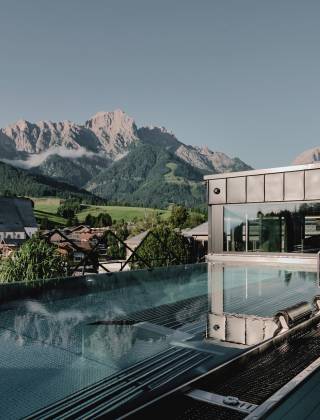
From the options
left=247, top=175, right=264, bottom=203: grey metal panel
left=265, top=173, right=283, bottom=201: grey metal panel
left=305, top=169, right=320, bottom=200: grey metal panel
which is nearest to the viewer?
left=305, top=169, right=320, bottom=200: grey metal panel

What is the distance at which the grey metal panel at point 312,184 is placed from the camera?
16531 mm

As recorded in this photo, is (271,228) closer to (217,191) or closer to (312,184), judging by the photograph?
(217,191)

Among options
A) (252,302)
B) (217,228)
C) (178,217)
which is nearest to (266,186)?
(217,228)

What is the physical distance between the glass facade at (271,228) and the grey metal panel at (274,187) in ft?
2.63

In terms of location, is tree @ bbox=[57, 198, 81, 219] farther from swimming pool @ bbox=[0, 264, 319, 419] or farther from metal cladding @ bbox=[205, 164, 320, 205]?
swimming pool @ bbox=[0, 264, 319, 419]

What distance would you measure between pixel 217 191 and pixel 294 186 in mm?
3978

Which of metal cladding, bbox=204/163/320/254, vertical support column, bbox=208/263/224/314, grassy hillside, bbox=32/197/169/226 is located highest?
grassy hillside, bbox=32/197/169/226

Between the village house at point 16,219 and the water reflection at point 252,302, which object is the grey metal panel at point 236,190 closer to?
the water reflection at point 252,302

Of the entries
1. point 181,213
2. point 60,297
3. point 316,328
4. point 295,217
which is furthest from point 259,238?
point 181,213

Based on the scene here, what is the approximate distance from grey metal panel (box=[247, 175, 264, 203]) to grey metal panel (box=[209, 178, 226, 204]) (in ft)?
4.49

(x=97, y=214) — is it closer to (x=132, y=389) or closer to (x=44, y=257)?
(x=44, y=257)

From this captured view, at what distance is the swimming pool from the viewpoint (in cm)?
385

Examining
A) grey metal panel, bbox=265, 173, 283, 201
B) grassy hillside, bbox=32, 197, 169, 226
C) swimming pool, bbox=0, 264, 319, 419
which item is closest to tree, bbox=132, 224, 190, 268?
grey metal panel, bbox=265, 173, 283, 201

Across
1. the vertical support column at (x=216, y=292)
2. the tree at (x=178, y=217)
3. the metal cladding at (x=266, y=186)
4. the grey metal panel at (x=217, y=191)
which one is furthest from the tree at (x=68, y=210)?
the vertical support column at (x=216, y=292)
